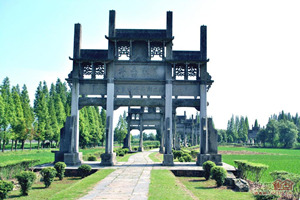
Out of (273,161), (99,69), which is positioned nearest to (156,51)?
(99,69)

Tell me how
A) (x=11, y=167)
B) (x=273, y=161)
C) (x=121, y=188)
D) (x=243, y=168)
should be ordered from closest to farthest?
(x=121, y=188) < (x=11, y=167) < (x=243, y=168) < (x=273, y=161)

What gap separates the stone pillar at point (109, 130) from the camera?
18062 millimetres

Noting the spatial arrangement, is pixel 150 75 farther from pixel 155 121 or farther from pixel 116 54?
pixel 155 121

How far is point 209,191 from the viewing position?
1176cm

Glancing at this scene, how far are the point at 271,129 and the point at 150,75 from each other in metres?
70.7

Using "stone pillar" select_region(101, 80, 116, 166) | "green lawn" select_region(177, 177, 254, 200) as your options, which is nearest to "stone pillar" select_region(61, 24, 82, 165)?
"stone pillar" select_region(101, 80, 116, 166)

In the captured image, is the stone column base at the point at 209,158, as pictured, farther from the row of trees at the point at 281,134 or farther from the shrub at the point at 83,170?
the row of trees at the point at 281,134

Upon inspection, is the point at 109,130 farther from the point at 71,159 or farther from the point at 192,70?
the point at 192,70

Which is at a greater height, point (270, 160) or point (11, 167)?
point (11, 167)

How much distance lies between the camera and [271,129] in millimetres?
78750

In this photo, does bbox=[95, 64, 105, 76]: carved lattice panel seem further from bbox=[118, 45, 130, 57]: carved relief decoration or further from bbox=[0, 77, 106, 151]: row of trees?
bbox=[0, 77, 106, 151]: row of trees

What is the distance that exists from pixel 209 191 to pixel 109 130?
888 centimetres

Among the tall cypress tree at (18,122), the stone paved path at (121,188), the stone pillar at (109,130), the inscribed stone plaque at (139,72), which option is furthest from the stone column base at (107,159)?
the tall cypress tree at (18,122)

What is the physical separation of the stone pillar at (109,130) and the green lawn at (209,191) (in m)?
5.44
